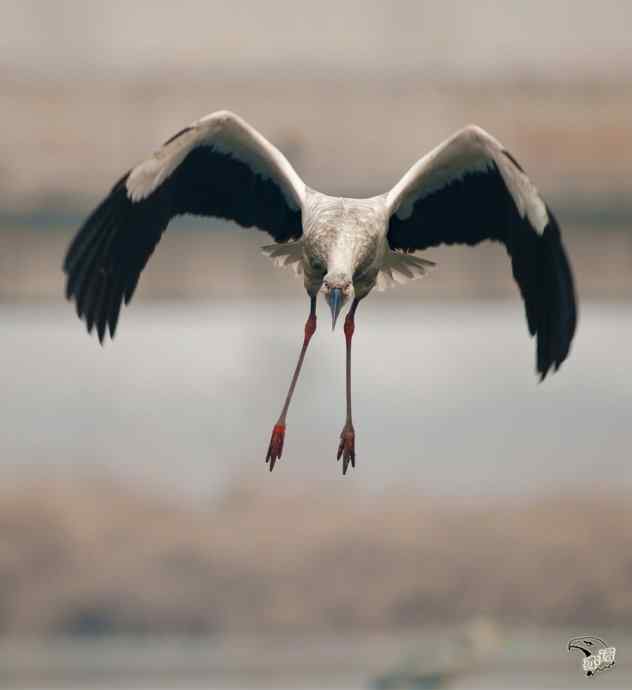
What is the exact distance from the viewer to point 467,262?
39.2m

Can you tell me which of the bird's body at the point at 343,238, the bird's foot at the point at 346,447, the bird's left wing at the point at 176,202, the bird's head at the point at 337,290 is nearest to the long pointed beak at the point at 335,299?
the bird's head at the point at 337,290

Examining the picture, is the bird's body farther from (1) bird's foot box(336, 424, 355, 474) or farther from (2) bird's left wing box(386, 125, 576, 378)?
(1) bird's foot box(336, 424, 355, 474)

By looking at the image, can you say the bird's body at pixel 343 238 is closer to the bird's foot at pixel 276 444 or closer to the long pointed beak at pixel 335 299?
the long pointed beak at pixel 335 299

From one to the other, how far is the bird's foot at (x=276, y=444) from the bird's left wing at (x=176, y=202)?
4.82 feet

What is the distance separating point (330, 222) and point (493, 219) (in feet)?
4.83

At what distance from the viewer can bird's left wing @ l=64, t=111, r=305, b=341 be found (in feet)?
48.4

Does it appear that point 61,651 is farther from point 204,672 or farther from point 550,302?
point 550,302

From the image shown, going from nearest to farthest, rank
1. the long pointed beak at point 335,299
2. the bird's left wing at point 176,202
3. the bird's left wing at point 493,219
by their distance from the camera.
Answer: the long pointed beak at point 335,299, the bird's left wing at point 493,219, the bird's left wing at point 176,202

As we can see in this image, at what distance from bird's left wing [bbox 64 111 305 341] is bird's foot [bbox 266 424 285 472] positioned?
147 cm

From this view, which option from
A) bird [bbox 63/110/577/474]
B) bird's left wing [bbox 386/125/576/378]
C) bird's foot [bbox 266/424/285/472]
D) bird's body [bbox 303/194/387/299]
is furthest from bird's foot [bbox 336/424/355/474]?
bird's left wing [bbox 386/125/576/378]

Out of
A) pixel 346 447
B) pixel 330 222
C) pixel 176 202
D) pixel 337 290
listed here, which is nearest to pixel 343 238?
pixel 330 222

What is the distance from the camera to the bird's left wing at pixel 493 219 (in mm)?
14422

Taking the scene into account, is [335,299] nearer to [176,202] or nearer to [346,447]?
[346,447]

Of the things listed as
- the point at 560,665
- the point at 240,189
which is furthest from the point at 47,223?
the point at 240,189
